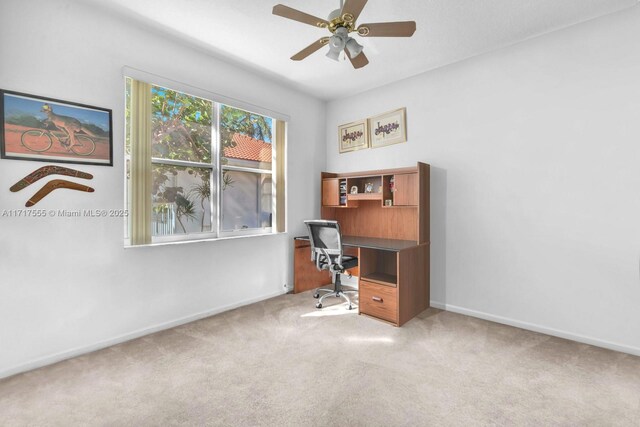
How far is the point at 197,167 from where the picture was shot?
3344mm

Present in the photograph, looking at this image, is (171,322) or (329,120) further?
(329,120)

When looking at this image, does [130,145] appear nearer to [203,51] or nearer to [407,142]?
[203,51]

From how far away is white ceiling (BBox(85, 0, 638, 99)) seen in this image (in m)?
2.46

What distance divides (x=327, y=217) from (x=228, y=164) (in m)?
1.75

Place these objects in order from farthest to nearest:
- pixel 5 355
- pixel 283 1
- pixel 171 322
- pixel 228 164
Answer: pixel 228 164 → pixel 171 322 → pixel 283 1 → pixel 5 355

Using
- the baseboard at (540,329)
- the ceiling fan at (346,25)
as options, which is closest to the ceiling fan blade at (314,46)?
the ceiling fan at (346,25)

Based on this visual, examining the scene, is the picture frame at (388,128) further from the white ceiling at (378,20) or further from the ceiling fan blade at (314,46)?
the ceiling fan blade at (314,46)

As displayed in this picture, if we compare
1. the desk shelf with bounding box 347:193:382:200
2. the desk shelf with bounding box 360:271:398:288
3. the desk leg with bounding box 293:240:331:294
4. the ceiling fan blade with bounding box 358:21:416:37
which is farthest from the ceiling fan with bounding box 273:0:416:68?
the desk leg with bounding box 293:240:331:294

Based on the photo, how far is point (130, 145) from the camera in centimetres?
277

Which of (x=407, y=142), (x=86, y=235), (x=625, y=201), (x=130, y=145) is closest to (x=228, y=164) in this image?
(x=130, y=145)

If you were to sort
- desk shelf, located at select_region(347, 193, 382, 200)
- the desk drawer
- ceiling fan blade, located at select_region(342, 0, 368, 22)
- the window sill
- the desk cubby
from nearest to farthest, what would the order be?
ceiling fan blade, located at select_region(342, 0, 368, 22)
the window sill
the desk drawer
the desk cubby
desk shelf, located at select_region(347, 193, 382, 200)

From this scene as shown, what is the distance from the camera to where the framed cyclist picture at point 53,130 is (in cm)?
218

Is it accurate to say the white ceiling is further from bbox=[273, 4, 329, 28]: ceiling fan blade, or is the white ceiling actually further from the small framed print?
the small framed print

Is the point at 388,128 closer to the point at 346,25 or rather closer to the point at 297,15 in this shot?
the point at 346,25
